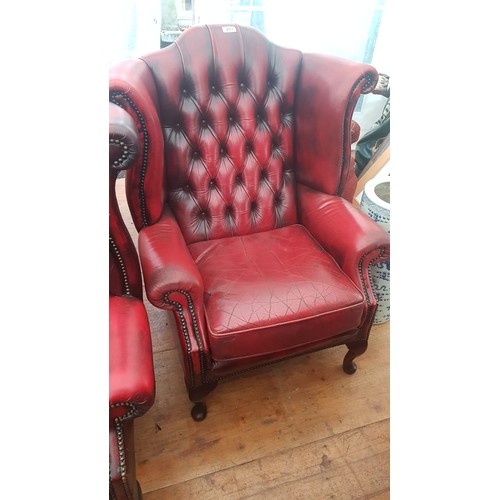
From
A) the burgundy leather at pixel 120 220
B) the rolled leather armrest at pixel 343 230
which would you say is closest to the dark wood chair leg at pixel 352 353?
the rolled leather armrest at pixel 343 230

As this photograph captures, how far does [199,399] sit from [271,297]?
427mm

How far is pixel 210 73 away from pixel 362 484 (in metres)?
1.45

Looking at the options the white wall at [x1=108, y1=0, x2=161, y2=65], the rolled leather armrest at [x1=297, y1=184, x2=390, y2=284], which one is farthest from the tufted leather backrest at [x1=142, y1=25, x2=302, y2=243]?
the white wall at [x1=108, y1=0, x2=161, y2=65]

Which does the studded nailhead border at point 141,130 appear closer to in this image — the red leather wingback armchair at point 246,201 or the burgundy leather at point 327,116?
the red leather wingback armchair at point 246,201

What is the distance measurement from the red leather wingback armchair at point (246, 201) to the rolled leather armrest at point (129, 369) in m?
0.15

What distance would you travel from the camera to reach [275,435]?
125cm

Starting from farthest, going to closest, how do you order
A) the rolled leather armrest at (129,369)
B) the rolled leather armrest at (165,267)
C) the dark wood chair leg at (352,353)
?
the dark wood chair leg at (352,353), the rolled leather armrest at (165,267), the rolled leather armrest at (129,369)

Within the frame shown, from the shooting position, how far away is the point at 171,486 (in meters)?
1.11

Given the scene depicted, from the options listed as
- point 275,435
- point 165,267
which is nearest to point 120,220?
point 165,267

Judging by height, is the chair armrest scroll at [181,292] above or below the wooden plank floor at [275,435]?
above

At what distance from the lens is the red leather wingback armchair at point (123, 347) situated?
0.76m

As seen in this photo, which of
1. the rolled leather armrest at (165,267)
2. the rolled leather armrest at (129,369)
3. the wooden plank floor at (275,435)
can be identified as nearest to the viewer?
the rolled leather armrest at (129,369)

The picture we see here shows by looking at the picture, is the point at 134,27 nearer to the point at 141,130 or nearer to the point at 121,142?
the point at 141,130
